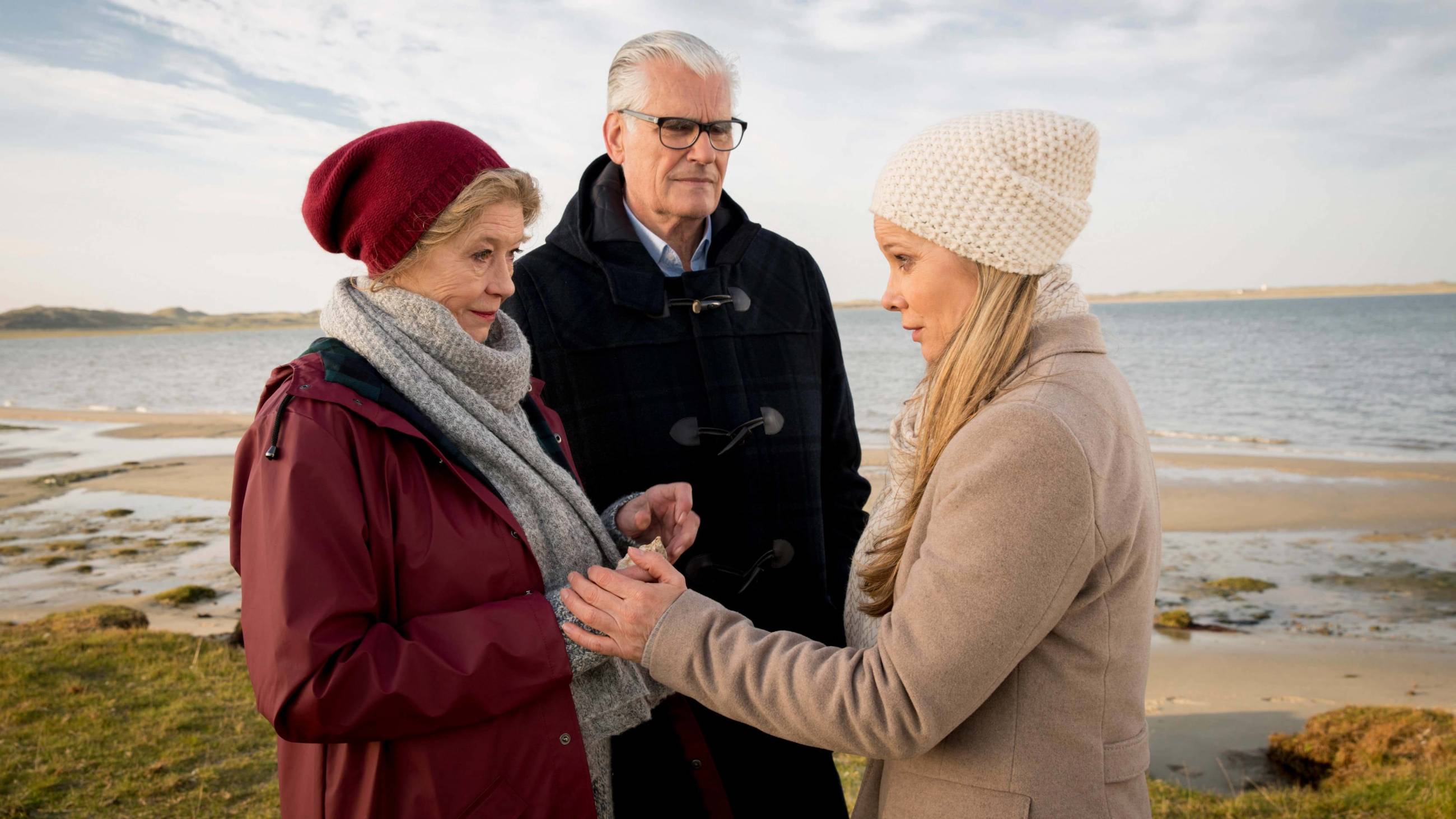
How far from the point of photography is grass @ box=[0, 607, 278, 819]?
3828mm

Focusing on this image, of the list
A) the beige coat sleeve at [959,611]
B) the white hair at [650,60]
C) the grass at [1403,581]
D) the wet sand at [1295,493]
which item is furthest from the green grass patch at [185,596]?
the grass at [1403,581]

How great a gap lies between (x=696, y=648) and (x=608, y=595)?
0.22 metres

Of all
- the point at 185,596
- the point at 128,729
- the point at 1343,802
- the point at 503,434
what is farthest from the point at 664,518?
the point at 185,596

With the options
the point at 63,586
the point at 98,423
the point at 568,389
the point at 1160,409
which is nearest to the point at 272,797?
the point at 568,389

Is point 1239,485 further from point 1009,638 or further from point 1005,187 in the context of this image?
point 1009,638

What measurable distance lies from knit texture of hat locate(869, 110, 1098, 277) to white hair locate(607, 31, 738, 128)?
1.30 meters

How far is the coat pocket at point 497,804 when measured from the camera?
1.67 metres

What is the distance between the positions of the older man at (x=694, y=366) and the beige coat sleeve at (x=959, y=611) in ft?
3.62

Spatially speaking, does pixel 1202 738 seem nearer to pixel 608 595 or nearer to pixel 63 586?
pixel 608 595

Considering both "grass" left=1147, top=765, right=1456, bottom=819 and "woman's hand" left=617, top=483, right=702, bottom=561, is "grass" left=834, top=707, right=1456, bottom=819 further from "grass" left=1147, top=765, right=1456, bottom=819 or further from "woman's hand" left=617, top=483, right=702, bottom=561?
"woman's hand" left=617, top=483, right=702, bottom=561

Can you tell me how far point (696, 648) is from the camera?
1621 millimetres

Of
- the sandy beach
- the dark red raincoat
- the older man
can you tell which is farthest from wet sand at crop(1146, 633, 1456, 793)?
the dark red raincoat

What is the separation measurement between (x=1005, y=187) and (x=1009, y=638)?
75cm

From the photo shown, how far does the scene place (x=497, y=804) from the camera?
1.70 metres
